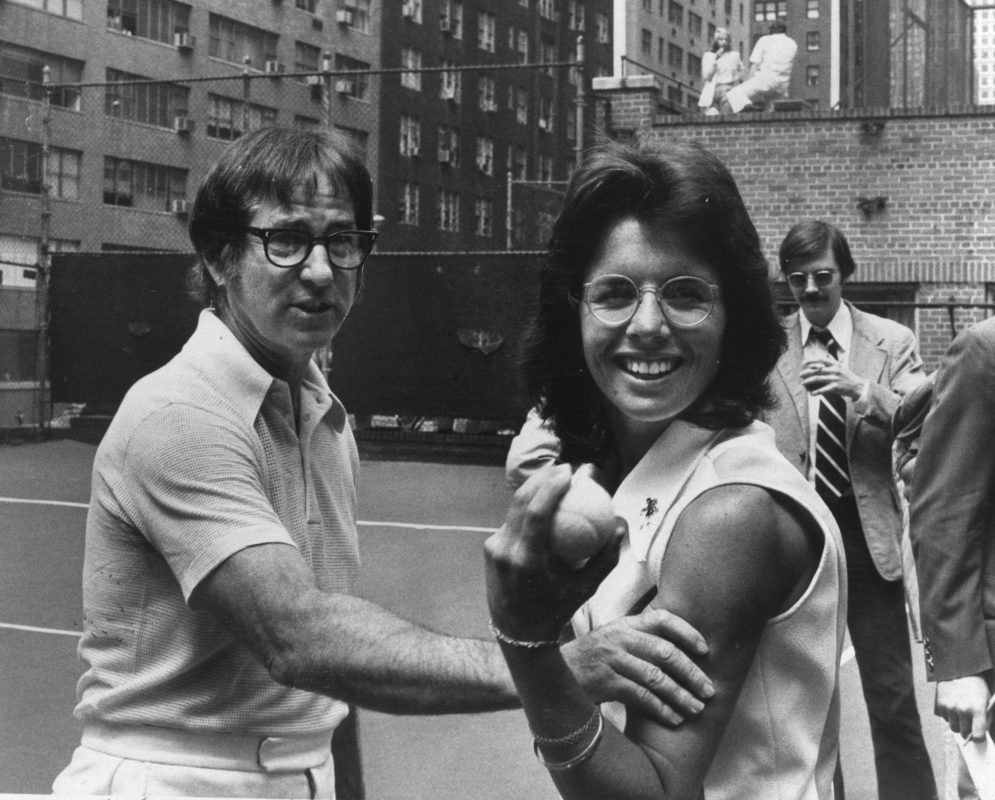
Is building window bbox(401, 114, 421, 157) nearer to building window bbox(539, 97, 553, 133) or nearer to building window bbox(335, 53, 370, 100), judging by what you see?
building window bbox(335, 53, 370, 100)

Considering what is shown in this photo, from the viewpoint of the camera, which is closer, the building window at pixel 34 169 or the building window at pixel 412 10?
the building window at pixel 34 169

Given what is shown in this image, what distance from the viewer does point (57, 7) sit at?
1506 cm

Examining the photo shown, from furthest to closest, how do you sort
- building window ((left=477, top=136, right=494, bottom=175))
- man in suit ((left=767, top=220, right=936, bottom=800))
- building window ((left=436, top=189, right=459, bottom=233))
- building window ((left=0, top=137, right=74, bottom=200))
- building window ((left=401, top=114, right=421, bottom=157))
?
building window ((left=477, top=136, right=494, bottom=175))
building window ((left=401, top=114, right=421, bottom=157))
building window ((left=436, top=189, right=459, bottom=233))
building window ((left=0, top=137, right=74, bottom=200))
man in suit ((left=767, top=220, right=936, bottom=800))

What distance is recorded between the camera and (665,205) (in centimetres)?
154

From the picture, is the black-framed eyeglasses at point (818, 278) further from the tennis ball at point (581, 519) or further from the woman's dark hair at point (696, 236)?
the tennis ball at point (581, 519)

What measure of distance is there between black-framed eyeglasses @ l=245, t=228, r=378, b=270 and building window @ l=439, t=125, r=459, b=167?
16.3m

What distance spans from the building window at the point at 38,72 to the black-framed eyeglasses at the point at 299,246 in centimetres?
1334

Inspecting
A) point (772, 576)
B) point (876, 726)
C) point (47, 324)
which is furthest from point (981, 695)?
point (47, 324)

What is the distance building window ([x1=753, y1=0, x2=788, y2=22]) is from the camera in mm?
15988

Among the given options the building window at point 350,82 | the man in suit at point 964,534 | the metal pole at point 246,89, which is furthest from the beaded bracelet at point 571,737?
the building window at point 350,82

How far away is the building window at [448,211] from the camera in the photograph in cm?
1788

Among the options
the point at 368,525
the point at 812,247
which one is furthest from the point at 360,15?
the point at 812,247

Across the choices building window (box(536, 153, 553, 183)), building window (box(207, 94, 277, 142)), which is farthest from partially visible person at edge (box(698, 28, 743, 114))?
building window (box(207, 94, 277, 142))


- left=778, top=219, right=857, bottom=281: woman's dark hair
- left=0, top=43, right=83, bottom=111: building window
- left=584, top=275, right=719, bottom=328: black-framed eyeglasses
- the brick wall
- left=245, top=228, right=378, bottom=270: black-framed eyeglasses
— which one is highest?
left=0, top=43, right=83, bottom=111: building window
